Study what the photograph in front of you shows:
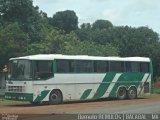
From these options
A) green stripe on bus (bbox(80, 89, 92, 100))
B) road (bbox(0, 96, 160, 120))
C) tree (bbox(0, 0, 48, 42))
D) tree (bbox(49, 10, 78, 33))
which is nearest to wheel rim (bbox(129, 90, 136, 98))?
green stripe on bus (bbox(80, 89, 92, 100))

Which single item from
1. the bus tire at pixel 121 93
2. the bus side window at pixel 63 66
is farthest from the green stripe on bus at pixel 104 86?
the bus side window at pixel 63 66

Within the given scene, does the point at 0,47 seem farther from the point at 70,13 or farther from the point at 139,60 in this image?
the point at 70,13

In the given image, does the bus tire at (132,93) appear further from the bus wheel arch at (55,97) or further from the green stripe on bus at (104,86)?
the bus wheel arch at (55,97)

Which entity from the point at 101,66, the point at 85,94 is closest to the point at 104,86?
the point at 101,66

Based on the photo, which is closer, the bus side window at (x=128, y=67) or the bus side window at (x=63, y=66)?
the bus side window at (x=63, y=66)

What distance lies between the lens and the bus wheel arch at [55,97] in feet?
97.8

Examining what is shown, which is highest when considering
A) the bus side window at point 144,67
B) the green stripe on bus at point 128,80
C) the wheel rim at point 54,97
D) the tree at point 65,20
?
the tree at point 65,20

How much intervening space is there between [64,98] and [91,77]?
2746 mm

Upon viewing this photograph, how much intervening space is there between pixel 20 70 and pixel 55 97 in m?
2.72

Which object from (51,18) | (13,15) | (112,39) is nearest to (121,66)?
(13,15)

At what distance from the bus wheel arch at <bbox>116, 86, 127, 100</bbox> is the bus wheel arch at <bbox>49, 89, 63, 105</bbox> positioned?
5757 millimetres

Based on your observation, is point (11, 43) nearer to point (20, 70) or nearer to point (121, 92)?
point (121, 92)

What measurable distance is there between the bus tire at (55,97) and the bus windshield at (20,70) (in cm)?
200

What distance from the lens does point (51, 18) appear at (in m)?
98.1
